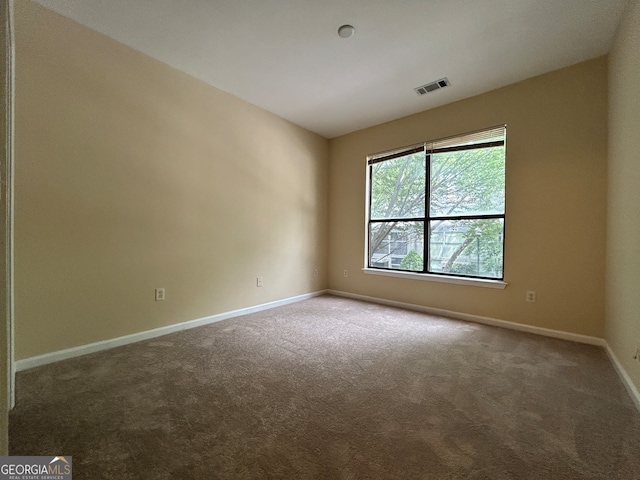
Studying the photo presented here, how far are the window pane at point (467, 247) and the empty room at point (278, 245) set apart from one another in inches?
0.9

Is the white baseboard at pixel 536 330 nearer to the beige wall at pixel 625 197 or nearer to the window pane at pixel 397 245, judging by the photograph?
the beige wall at pixel 625 197

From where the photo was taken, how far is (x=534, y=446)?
1.27 metres

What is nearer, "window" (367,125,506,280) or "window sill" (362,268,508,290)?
"window sill" (362,268,508,290)

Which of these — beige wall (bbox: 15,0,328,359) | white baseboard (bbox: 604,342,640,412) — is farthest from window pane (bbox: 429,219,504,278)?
beige wall (bbox: 15,0,328,359)

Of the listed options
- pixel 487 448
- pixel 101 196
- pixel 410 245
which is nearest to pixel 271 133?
pixel 101 196

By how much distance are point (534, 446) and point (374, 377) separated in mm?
908

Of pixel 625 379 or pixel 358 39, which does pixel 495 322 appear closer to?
pixel 625 379

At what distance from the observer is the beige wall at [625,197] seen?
5.71 feet

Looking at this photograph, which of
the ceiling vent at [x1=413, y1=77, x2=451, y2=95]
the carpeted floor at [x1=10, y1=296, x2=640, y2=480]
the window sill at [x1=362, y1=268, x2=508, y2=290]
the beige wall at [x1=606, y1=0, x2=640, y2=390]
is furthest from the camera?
the window sill at [x1=362, y1=268, x2=508, y2=290]

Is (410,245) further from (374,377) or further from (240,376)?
(240,376)

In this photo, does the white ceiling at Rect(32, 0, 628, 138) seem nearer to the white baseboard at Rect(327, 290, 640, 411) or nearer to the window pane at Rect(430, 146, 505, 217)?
the window pane at Rect(430, 146, 505, 217)

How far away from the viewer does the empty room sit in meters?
1.33

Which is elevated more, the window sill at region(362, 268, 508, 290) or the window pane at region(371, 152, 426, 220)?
the window pane at region(371, 152, 426, 220)

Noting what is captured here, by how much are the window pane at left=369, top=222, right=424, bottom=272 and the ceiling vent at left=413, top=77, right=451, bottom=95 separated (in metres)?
1.68
